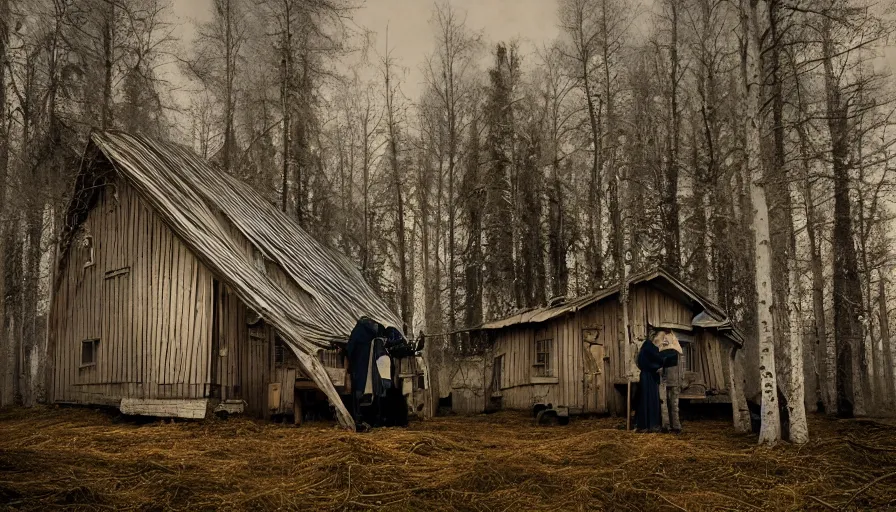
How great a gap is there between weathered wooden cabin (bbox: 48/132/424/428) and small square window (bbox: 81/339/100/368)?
3 centimetres

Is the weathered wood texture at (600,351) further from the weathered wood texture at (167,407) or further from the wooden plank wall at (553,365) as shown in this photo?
the weathered wood texture at (167,407)

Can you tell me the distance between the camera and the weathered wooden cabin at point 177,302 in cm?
1443

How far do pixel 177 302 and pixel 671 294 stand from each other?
13.4m

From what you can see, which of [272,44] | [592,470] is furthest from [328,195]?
[592,470]

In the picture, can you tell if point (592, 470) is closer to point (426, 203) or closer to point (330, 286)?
point (330, 286)

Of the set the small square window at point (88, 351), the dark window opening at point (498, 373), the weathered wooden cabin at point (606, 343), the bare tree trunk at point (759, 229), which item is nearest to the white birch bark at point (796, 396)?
the bare tree trunk at point (759, 229)

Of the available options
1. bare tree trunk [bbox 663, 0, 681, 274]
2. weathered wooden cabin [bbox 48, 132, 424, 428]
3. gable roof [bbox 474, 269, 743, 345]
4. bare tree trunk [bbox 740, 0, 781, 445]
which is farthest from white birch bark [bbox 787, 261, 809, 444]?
bare tree trunk [bbox 663, 0, 681, 274]

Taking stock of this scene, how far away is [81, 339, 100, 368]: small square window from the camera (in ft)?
55.0

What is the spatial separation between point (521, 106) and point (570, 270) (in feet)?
24.2

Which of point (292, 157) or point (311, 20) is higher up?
point (311, 20)

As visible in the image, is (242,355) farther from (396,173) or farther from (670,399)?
(396,173)

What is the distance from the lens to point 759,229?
11961 millimetres

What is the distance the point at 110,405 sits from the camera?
52.0 feet

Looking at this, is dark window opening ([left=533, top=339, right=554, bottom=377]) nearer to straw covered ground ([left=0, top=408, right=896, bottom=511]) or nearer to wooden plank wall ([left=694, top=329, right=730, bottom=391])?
wooden plank wall ([left=694, top=329, right=730, bottom=391])
